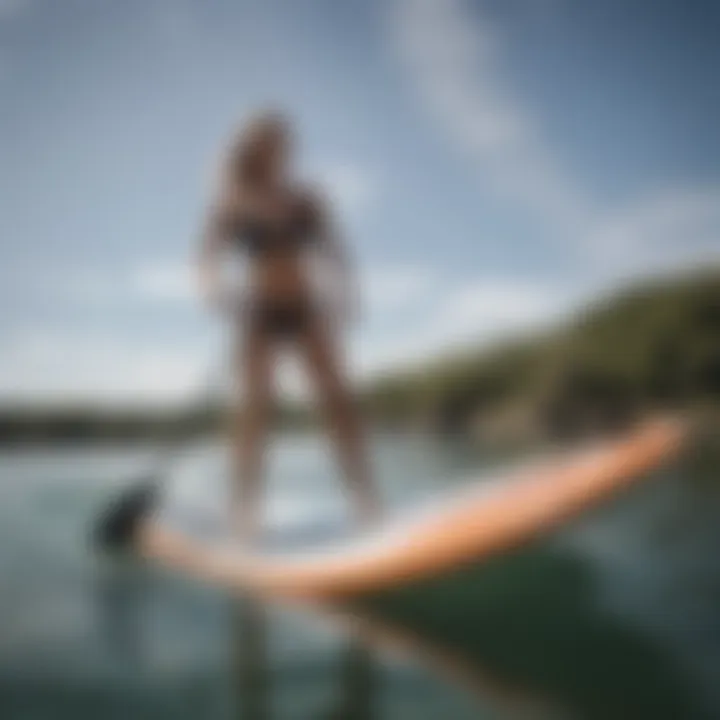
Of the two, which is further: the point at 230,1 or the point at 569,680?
the point at 230,1

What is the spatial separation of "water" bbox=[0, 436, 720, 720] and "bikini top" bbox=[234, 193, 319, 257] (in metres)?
0.25

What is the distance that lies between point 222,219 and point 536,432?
20.0 inches

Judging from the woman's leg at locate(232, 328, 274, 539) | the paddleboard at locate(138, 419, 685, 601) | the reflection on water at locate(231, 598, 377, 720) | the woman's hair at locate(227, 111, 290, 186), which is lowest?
the reflection on water at locate(231, 598, 377, 720)

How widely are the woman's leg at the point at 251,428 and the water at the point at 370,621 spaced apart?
0.09ft

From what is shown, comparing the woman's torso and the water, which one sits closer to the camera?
the water

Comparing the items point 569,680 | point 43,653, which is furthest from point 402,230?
point 43,653

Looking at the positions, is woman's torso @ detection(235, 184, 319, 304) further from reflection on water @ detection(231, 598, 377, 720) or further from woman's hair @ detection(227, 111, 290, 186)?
reflection on water @ detection(231, 598, 377, 720)

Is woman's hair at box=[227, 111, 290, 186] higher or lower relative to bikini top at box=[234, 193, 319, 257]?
higher

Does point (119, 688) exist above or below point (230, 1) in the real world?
below

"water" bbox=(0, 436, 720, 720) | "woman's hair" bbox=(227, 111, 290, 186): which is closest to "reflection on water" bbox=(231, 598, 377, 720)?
"water" bbox=(0, 436, 720, 720)

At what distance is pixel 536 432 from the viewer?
1100 millimetres

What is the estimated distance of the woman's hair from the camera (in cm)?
106

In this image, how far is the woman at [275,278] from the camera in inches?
41.6

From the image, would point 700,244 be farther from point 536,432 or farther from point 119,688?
point 119,688
